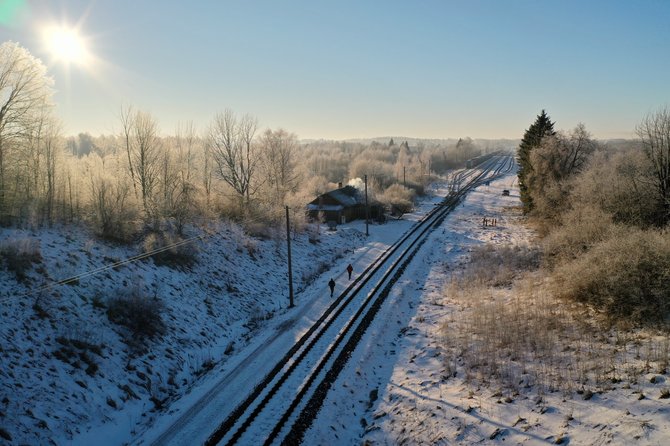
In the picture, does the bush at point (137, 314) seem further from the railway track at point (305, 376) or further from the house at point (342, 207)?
the house at point (342, 207)

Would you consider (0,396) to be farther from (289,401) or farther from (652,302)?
(652,302)

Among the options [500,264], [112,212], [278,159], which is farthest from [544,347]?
[278,159]

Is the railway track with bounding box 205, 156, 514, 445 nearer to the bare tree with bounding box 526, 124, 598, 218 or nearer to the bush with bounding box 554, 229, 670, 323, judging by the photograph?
the bush with bounding box 554, 229, 670, 323

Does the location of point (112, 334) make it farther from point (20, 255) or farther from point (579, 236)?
point (579, 236)

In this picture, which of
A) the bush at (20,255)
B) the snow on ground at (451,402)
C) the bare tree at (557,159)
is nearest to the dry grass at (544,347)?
the snow on ground at (451,402)

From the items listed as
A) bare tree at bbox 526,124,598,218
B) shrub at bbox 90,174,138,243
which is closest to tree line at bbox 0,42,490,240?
shrub at bbox 90,174,138,243

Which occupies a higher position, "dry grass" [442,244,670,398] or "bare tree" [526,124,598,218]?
"bare tree" [526,124,598,218]
